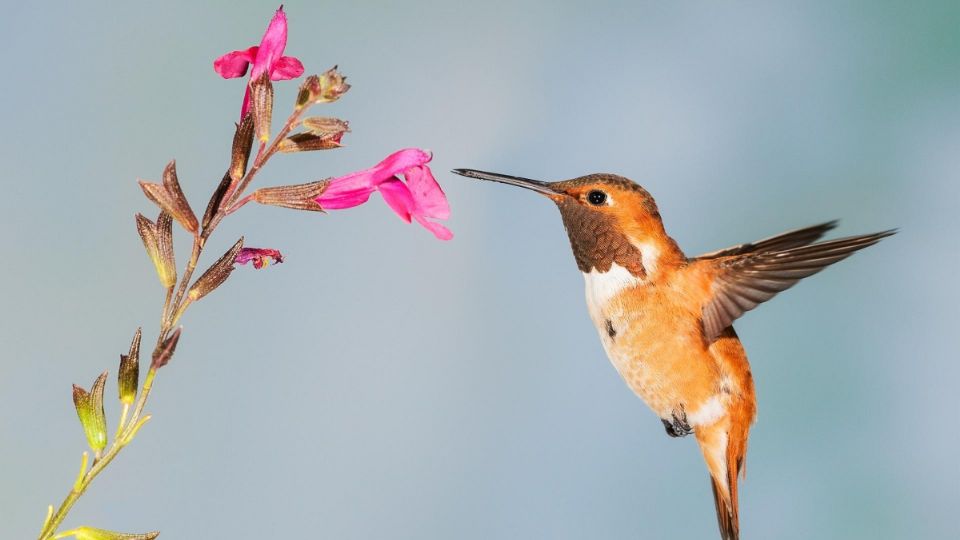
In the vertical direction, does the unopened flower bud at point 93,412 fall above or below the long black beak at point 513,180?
below

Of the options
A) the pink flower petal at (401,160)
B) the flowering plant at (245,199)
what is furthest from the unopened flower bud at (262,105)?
the pink flower petal at (401,160)

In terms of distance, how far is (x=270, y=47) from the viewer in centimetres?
104

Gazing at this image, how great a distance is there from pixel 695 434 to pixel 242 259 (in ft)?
2.98

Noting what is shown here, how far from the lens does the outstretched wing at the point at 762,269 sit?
1.22m

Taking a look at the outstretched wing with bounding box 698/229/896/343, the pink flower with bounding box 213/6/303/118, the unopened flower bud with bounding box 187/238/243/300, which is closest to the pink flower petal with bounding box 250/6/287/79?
the pink flower with bounding box 213/6/303/118

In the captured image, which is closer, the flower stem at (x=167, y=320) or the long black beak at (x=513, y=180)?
the flower stem at (x=167, y=320)

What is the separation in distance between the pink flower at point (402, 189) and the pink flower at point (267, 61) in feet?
0.49

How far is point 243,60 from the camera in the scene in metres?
1.07

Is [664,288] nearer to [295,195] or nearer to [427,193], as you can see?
[427,193]

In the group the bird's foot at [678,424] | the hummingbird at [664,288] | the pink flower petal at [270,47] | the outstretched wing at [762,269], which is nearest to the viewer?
the pink flower petal at [270,47]

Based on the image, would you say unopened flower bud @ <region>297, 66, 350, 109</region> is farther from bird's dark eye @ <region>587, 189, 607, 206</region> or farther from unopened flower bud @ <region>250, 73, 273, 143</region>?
bird's dark eye @ <region>587, 189, 607, 206</region>

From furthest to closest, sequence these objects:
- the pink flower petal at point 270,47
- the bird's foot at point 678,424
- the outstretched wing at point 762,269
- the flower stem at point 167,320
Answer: the bird's foot at point 678,424 < the outstretched wing at point 762,269 < the pink flower petal at point 270,47 < the flower stem at point 167,320

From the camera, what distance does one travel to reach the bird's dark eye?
133cm

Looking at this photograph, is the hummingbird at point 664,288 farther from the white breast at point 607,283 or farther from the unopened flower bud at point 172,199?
the unopened flower bud at point 172,199
